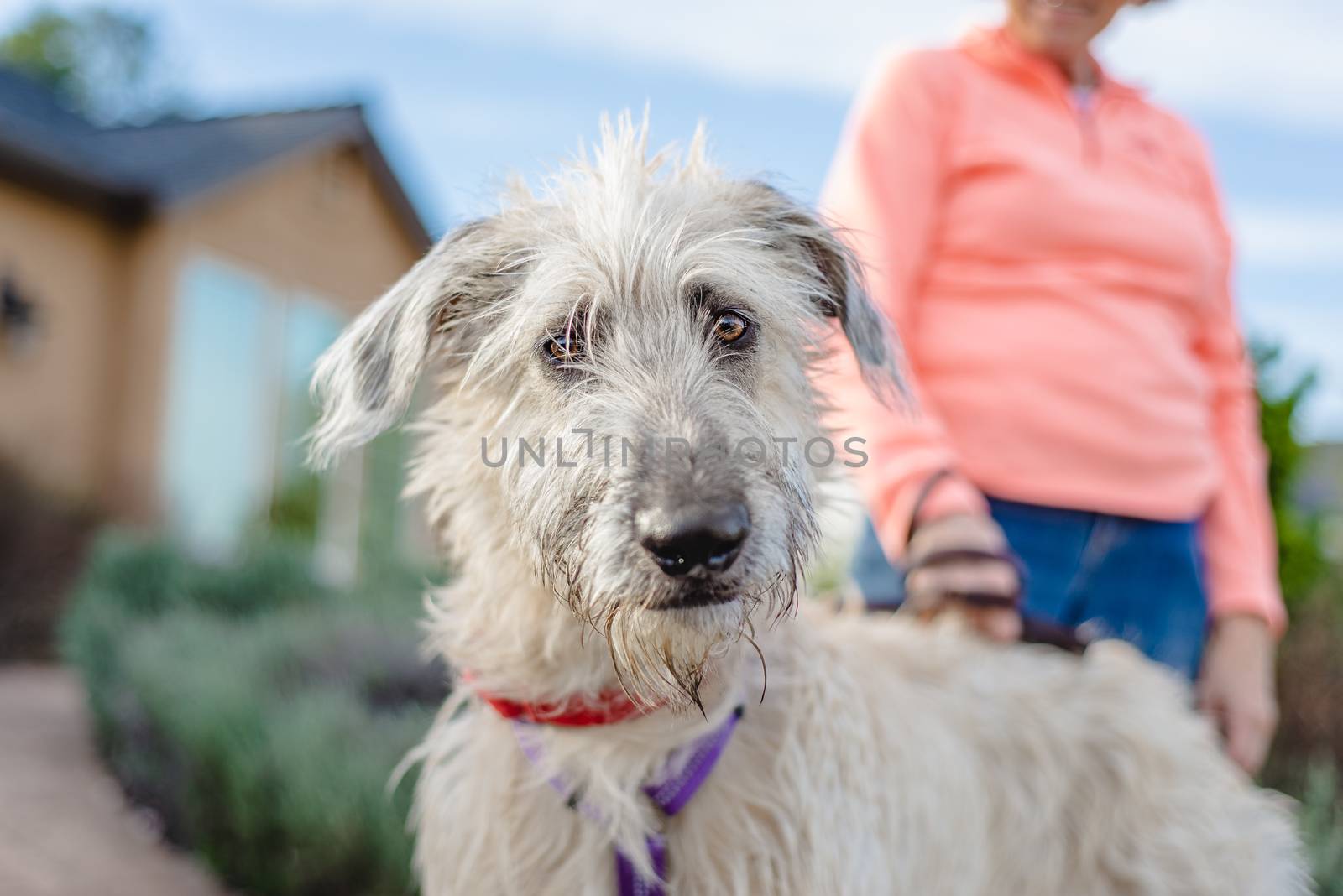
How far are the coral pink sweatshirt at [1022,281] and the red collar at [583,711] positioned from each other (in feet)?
3.25

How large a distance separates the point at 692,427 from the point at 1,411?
1195cm

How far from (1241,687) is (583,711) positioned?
7.06ft

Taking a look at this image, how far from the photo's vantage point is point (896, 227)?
108 inches

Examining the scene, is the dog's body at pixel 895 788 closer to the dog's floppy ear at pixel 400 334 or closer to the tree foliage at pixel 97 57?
the dog's floppy ear at pixel 400 334

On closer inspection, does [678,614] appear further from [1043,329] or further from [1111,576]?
[1111,576]

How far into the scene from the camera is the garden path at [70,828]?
453cm

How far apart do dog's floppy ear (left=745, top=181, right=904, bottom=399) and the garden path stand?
4.01 meters

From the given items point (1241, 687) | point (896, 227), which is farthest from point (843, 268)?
point (1241, 687)

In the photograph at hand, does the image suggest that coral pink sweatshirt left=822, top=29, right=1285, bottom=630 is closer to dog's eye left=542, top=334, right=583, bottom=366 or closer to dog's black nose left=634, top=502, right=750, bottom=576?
dog's eye left=542, top=334, right=583, bottom=366

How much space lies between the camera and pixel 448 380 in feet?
7.52

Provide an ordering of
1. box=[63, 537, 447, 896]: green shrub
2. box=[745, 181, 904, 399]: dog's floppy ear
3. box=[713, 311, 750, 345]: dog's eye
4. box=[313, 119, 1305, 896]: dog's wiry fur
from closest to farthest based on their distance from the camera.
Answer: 1. box=[313, 119, 1305, 896]: dog's wiry fur
2. box=[713, 311, 750, 345]: dog's eye
3. box=[745, 181, 904, 399]: dog's floppy ear
4. box=[63, 537, 447, 896]: green shrub

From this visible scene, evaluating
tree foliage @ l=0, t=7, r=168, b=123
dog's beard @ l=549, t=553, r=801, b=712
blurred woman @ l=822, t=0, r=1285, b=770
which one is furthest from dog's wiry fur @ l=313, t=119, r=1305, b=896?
tree foliage @ l=0, t=7, r=168, b=123

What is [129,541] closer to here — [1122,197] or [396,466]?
[1122,197]

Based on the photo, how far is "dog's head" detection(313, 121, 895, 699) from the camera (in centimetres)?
168
